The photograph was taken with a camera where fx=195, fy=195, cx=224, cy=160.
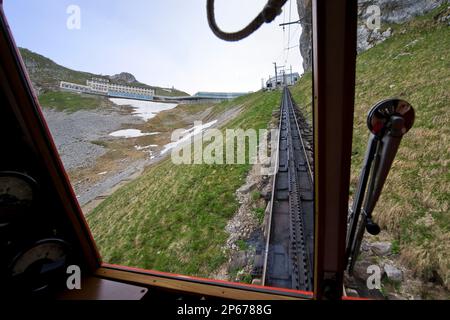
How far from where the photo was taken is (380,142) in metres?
1.14

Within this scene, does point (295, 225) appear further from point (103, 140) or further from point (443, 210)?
point (103, 140)

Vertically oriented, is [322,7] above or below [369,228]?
above

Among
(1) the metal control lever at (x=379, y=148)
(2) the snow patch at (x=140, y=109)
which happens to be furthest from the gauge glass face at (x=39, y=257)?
(2) the snow patch at (x=140, y=109)

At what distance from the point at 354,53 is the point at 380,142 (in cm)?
54

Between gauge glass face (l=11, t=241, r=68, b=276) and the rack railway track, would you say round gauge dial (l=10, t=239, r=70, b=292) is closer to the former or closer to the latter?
gauge glass face (l=11, t=241, r=68, b=276)

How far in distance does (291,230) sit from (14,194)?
12.3 feet

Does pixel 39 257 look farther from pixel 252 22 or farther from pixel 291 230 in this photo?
pixel 291 230

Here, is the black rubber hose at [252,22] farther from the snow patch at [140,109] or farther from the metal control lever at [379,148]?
the snow patch at [140,109]

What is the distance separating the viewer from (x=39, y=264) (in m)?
1.65

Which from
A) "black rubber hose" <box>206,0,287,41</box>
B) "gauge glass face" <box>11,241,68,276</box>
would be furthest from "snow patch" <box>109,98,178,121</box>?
"black rubber hose" <box>206,0,287,41</box>

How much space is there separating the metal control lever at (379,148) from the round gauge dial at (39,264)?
8.14ft

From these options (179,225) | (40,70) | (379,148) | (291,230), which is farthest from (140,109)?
(379,148)

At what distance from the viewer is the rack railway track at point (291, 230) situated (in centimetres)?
292
